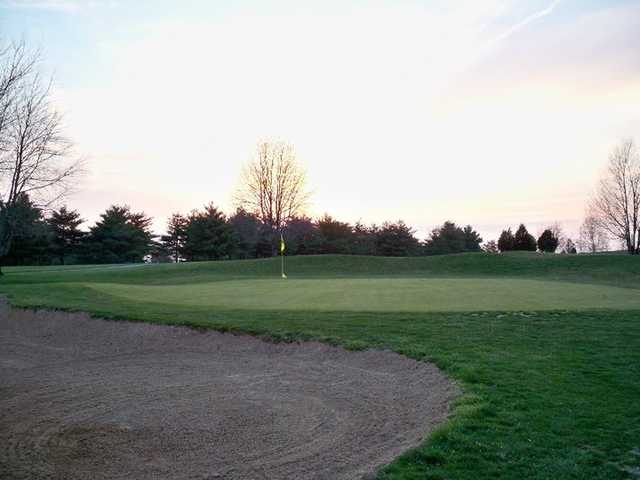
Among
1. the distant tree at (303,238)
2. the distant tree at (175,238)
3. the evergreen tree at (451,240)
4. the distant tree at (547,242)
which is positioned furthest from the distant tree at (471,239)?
the distant tree at (175,238)

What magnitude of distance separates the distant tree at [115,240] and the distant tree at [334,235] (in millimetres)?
24460

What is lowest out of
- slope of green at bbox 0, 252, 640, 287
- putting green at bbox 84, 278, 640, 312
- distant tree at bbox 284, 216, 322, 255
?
putting green at bbox 84, 278, 640, 312

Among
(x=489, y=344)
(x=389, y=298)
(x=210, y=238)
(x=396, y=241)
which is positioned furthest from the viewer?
(x=396, y=241)

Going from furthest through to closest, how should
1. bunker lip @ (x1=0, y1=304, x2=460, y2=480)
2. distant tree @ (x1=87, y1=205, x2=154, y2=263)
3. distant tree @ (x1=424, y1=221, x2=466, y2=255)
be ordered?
distant tree @ (x1=424, y1=221, x2=466, y2=255)
distant tree @ (x1=87, y1=205, x2=154, y2=263)
bunker lip @ (x1=0, y1=304, x2=460, y2=480)

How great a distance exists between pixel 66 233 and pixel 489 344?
228 ft

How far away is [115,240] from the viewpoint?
7081 cm

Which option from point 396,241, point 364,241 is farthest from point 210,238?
point 396,241

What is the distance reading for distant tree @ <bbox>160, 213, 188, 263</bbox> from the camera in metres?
78.0

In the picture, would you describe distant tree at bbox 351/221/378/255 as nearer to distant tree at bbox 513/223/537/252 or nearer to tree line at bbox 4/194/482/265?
tree line at bbox 4/194/482/265

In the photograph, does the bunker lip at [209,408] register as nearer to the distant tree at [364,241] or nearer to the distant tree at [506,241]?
the distant tree at [506,241]

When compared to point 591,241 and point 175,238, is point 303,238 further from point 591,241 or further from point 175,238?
point 591,241

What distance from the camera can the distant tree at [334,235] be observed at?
232 feet

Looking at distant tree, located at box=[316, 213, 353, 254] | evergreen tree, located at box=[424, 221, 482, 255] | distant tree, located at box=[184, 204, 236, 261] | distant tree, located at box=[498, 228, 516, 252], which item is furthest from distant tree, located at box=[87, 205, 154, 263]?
distant tree, located at box=[498, 228, 516, 252]

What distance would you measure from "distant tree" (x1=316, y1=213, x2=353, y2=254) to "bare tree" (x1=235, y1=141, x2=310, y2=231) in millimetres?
7347
